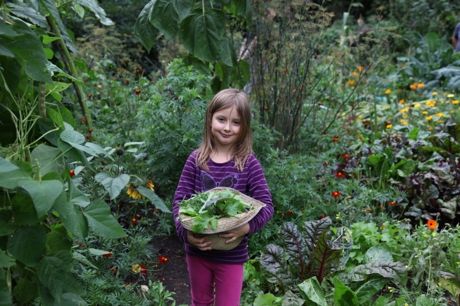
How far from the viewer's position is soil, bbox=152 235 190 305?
3109mm

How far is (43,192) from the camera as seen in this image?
108cm

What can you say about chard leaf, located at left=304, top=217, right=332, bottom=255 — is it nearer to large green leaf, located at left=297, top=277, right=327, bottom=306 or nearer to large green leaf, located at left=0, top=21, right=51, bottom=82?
large green leaf, located at left=297, top=277, right=327, bottom=306

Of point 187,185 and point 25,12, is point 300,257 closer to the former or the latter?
point 187,185

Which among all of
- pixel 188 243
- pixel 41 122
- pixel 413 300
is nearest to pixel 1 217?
pixel 41 122

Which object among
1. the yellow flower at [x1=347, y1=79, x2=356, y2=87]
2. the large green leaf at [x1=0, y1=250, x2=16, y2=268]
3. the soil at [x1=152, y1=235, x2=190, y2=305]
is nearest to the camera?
the large green leaf at [x1=0, y1=250, x2=16, y2=268]

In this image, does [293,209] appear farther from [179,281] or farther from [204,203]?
[204,203]

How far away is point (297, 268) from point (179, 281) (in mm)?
648

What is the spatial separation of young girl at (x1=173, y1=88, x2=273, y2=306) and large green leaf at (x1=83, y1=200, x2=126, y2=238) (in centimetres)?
107

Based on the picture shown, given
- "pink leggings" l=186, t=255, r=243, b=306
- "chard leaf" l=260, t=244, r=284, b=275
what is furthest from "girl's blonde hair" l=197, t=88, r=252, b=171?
"chard leaf" l=260, t=244, r=284, b=275

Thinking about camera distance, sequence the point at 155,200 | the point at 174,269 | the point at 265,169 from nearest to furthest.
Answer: the point at 155,200, the point at 174,269, the point at 265,169

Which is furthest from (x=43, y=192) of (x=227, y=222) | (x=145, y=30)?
(x=227, y=222)

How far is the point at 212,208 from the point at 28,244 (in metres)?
0.97

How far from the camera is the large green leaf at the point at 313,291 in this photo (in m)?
2.65

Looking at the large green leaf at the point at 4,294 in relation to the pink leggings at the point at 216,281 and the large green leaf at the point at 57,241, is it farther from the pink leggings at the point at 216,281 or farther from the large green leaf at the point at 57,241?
the pink leggings at the point at 216,281
